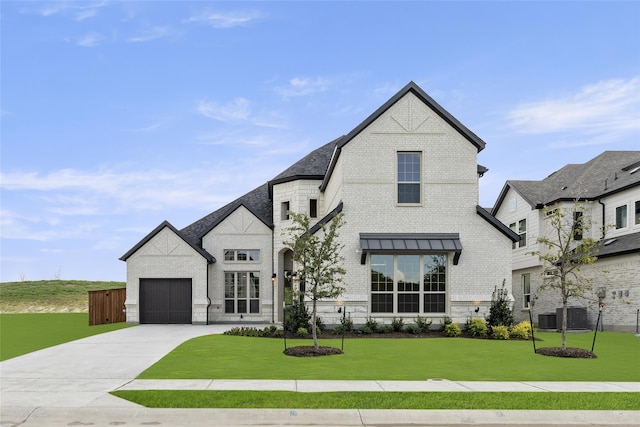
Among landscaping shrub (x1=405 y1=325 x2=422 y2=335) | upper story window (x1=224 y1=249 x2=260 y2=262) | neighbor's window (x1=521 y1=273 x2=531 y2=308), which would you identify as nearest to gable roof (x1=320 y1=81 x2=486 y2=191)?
landscaping shrub (x1=405 y1=325 x2=422 y2=335)

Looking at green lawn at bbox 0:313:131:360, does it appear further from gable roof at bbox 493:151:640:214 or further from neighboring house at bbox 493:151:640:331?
gable roof at bbox 493:151:640:214

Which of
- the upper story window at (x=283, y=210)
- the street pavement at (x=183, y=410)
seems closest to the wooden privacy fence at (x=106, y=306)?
the upper story window at (x=283, y=210)

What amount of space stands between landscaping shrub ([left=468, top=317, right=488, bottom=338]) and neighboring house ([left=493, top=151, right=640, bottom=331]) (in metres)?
2.31

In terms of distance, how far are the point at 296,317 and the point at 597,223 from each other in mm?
18441

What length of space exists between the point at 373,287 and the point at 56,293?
41377 mm

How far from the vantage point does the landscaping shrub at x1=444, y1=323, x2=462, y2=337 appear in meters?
22.7

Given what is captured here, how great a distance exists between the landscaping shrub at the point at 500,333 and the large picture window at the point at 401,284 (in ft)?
8.11

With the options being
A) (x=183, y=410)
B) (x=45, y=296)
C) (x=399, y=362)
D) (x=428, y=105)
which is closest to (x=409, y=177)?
(x=428, y=105)

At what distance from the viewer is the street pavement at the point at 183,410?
914 cm

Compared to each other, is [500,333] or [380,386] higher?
[380,386]

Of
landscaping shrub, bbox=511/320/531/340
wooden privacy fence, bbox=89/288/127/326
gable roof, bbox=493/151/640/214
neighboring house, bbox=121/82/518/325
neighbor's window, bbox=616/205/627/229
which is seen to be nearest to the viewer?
landscaping shrub, bbox=511/320/531/340

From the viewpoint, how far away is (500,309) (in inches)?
917

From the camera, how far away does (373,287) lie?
2391 centimetres

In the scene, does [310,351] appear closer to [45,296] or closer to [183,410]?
[183,410]
